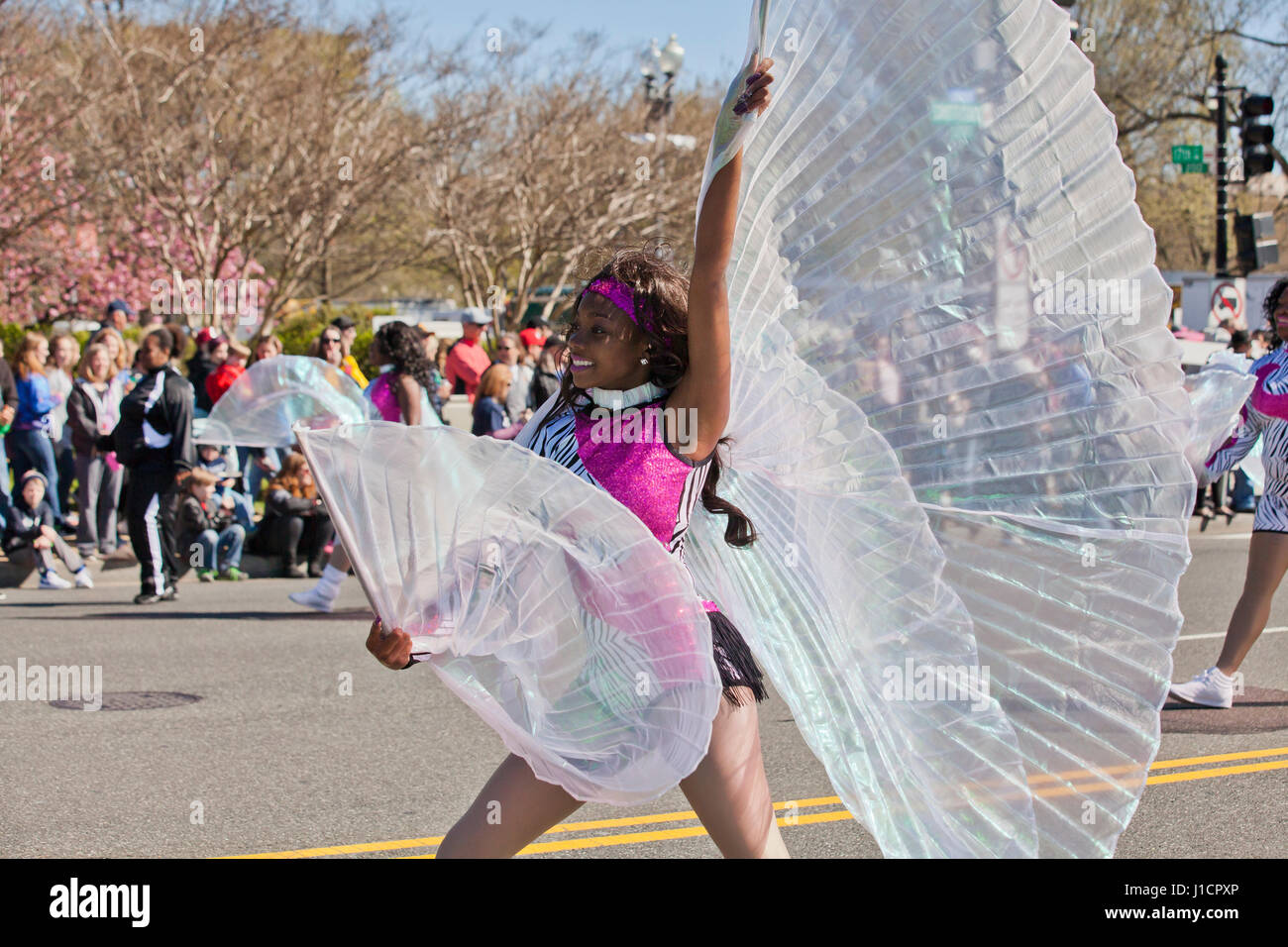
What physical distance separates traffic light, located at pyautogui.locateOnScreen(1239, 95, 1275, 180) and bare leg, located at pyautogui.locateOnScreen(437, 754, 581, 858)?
17.4 m

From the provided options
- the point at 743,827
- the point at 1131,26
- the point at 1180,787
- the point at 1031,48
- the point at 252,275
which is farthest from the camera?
the point at 1131,26

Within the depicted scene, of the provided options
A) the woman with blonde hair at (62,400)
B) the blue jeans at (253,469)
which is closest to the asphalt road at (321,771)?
the blue jeans at (253,469)

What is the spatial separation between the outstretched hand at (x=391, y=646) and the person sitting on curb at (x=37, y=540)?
8.54 metres

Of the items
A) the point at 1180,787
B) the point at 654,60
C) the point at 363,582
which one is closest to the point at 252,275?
the point at 654,60

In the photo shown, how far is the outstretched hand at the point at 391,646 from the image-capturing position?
8.43 ft

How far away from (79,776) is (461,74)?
18192 mm

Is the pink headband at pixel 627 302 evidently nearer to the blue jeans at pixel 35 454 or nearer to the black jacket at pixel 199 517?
the black jacket at pixel 199 517

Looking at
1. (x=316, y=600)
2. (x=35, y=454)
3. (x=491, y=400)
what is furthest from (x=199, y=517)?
(x=491, y=400)

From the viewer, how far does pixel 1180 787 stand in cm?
536

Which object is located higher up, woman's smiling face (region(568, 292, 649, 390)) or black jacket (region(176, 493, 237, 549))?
woman's smiling face (region(568, 292, 649, 390))

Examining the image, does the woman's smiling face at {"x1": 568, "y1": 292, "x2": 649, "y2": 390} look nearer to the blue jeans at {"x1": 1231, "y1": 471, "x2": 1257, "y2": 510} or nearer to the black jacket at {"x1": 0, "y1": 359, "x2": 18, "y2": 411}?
the black jacket at {"x1": 0, "y1": 359, "x2": 18, "y2": 411}

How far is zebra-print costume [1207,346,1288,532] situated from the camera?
6.31 metres

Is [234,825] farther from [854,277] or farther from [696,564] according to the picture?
[854,277]

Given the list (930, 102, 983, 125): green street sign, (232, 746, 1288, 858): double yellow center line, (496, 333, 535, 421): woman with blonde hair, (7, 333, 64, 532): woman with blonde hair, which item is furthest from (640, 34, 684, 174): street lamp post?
(930, 102, 983, 125): green street sign
